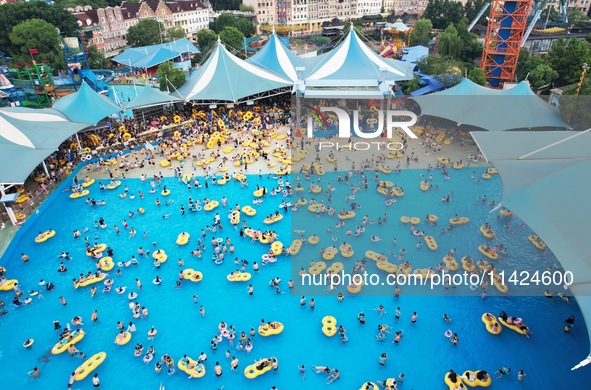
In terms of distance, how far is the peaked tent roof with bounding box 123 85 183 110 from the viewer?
1284 inches

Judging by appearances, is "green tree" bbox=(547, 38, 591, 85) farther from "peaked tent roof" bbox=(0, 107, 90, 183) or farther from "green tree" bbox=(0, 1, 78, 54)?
"green tree" bbox=(0, 1, 78, 54)

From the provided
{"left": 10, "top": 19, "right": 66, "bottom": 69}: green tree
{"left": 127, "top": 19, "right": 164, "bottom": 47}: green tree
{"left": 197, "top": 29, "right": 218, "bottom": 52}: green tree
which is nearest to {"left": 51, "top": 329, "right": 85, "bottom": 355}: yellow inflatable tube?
{"left": 10, "top": 19, "right": 66, "bottom": 69}: green tree

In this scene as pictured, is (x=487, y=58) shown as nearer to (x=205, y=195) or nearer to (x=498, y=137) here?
(x=498, y=137)

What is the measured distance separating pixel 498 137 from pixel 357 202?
7.88 metres

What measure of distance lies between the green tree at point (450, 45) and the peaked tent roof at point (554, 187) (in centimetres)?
2733

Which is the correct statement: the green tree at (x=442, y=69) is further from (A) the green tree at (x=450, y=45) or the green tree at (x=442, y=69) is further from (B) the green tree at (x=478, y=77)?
(A) the green tree at (x=450, y=45)

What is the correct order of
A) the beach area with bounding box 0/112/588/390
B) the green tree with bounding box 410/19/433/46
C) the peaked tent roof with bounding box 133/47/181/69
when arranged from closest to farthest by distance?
the beach area with bounding box 0/112/588/390, the peaked tent roof with bounding box 133/47/181/69, the green tree with bounding box 410/19/433/46

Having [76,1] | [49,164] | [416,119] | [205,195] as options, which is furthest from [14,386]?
[76,1]

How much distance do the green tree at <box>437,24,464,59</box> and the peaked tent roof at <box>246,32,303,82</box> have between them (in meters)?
16.0

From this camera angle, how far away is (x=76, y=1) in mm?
70750

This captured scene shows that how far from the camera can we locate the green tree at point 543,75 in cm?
3394

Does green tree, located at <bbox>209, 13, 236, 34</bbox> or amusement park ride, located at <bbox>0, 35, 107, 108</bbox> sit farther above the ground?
green tree, located at <bbox>209, 13, 236, 34</bbox>

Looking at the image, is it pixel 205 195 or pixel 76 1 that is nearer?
pixel 205 195

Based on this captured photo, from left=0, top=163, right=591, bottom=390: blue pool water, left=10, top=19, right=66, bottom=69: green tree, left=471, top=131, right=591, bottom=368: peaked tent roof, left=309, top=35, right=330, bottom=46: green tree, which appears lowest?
left=0, top=163, right=591, bottom=390: blue pool water
